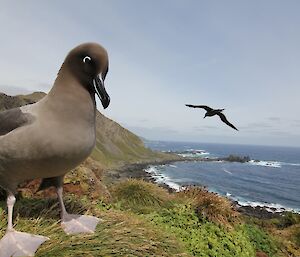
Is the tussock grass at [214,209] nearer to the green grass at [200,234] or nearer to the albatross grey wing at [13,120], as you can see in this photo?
the green grass at [200,234]

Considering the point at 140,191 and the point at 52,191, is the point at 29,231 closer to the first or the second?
the point at 52,191

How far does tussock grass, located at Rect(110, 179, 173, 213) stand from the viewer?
9.47m

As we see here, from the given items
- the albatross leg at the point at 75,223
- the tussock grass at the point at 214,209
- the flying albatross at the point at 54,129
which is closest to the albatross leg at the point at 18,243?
the flying albatross at the point at 54,129

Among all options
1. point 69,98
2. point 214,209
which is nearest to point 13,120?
point 69,98

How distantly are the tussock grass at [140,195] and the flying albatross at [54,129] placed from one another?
5.66 metres

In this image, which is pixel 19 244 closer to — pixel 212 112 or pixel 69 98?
pixel 69 98

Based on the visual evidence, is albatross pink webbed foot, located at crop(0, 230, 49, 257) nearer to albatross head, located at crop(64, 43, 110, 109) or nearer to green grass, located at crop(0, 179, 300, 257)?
green grass, located at crop(0, 179, 300, 257)

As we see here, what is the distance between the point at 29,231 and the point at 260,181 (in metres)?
86.4

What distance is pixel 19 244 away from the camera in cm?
357

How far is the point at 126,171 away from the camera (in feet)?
279

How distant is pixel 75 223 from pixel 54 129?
1.51 meters

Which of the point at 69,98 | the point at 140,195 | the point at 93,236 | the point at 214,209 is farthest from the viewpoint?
the point at 140,195

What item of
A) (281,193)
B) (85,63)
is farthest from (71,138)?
(281,193)

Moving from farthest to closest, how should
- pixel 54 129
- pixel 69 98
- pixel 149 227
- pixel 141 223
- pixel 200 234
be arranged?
pixel 200 234, pixel 149 227, pixel 141 223, pixel 69 98, pixel 54 129
